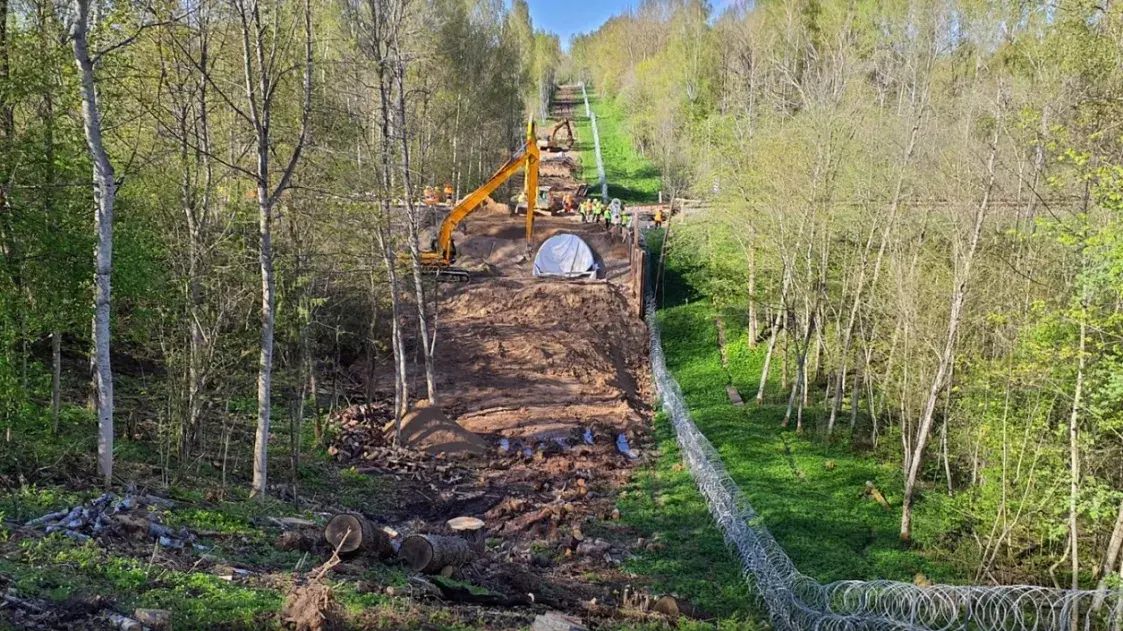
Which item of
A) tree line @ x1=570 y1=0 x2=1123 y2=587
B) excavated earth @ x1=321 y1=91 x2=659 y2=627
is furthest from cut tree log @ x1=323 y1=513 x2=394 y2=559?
tree line @ x1=570 y1=0 x2=1123 y2=587

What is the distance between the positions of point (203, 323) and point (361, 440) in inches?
246

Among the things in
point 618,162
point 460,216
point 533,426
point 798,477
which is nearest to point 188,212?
point 533,426

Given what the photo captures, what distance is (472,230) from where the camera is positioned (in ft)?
112

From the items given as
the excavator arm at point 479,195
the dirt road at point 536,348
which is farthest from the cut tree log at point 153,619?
the excavator arm at point 479,195

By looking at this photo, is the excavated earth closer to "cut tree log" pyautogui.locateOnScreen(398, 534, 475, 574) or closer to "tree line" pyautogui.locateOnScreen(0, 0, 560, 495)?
"cut tree log" pyautogui.locateOnScreen(398, 534, 475, 574)

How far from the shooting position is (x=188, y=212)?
13.3m

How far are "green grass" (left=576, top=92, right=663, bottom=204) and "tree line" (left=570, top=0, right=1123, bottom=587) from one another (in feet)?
68.7

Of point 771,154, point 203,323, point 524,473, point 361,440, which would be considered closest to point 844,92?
point 771,154

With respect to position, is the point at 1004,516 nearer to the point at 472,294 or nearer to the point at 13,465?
the point at 13,465

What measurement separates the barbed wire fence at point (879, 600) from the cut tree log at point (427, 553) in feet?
14.7

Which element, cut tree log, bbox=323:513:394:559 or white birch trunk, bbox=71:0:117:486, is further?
white birch trunk, bbox=71:0:117:486

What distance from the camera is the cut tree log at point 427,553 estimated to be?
31.0 feet

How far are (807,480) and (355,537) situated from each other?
11.7 metres

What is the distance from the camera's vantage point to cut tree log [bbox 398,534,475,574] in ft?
31.0
